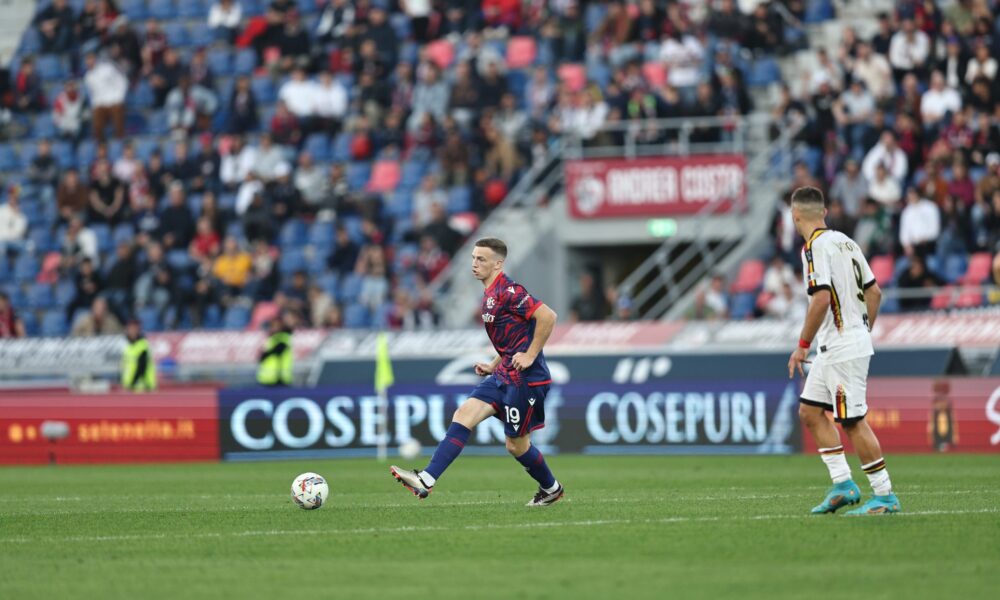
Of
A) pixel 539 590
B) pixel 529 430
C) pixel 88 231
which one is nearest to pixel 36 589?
pixel 539 590

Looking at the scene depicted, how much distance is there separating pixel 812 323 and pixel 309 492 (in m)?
4.26

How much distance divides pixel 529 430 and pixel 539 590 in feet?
14.3

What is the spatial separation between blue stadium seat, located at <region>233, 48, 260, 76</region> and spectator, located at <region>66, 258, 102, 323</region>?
5454 mm

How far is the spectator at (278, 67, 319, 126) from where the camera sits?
3328 cm

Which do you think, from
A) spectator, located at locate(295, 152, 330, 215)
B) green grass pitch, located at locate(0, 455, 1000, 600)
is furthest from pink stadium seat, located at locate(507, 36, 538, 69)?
green grass pitch, located at locate(0, 455, 1000, 600)

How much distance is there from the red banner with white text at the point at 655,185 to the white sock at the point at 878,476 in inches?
667

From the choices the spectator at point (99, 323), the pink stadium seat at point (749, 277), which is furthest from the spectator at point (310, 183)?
the pink stadium seat at point (749, 277)

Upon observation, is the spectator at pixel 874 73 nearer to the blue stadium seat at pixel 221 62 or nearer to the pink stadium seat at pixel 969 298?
the pink stadium seat at pixel 969 298

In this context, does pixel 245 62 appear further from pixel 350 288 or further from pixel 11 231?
pixel 350 288

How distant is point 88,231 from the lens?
109ft

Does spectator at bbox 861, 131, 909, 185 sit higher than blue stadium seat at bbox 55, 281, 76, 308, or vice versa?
spectator at bbox 861, 131, 909, 185

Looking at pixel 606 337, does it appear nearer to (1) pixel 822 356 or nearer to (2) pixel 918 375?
(2) pixel 918 375

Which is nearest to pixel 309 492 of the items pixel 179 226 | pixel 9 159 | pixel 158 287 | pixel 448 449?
pixel 448 449

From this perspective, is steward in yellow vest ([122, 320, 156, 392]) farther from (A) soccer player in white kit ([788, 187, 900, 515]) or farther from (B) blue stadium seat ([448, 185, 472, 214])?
(A) soccer player in white kit ([788, 187, 900, 515])
